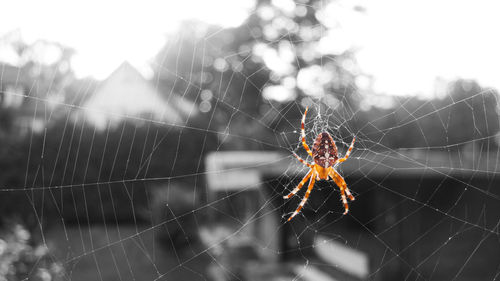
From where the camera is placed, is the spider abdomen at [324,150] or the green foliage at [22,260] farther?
the spider abdomen at [324,150]

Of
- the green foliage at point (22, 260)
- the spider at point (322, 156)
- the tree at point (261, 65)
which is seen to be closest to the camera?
the green foliage at point (22, 260)

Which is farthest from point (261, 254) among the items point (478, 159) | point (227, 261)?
point (478, 159)

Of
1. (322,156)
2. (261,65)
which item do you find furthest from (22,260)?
(261,65)

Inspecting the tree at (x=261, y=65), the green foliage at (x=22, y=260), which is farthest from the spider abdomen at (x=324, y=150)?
the tree at (x=261, y=65)

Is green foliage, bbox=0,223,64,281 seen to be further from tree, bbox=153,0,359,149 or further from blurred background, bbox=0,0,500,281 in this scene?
tree, bbox=153,0,359,149

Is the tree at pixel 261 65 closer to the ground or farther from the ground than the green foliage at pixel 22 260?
farther from the ground

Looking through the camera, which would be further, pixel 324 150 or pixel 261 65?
pixel 261 65

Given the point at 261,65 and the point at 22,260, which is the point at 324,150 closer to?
the point at 22,260

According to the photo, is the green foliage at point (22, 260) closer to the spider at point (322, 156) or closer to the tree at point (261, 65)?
the spider at point (322, 156)
